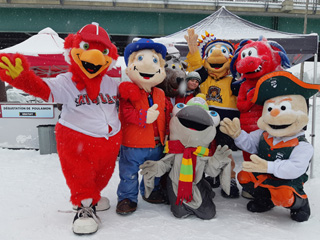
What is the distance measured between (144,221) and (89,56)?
5.36ft

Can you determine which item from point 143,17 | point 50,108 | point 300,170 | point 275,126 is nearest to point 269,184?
point 300,170

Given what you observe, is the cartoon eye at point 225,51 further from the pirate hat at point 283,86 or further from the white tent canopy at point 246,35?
the white tent canopy at point 246,35

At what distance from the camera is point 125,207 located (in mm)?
2795

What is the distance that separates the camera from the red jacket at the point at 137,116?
266 cm

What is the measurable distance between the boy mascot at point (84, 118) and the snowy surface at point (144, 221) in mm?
282

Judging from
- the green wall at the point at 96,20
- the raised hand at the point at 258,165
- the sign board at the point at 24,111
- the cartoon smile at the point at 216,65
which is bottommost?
the raised hand at the point at 258,165

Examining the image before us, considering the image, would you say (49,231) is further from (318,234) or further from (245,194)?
(318,234)

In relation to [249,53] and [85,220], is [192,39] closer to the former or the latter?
[249,53]

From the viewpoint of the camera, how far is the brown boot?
110 inches

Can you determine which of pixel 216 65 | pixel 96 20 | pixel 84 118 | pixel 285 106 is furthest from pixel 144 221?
pixel 96 20

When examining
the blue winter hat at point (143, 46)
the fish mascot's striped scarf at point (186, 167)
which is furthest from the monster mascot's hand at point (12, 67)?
the fish mascot's striped scarf at point (186, 167)

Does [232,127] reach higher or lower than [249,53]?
lower

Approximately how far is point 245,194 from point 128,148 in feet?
5.09

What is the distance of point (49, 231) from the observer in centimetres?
249
